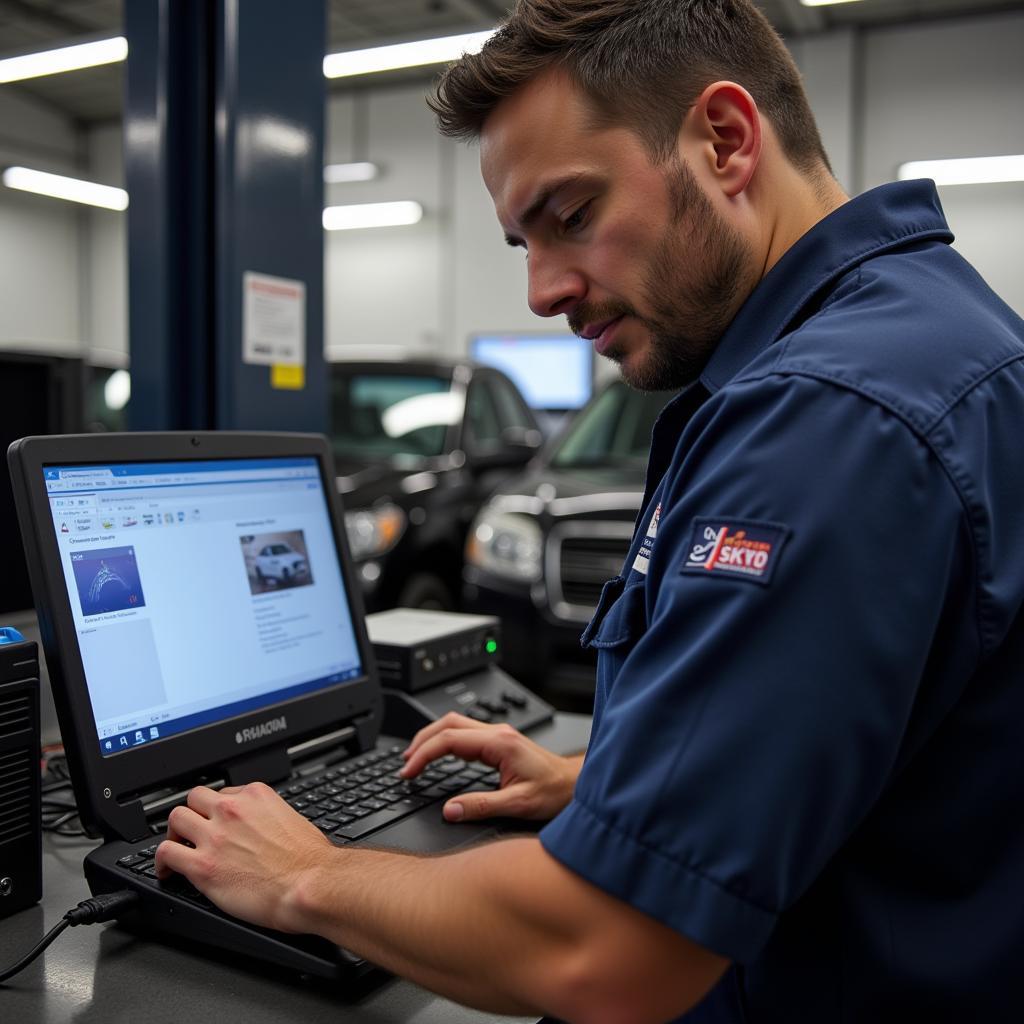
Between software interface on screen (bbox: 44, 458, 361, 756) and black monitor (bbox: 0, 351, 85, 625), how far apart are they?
0.99ft

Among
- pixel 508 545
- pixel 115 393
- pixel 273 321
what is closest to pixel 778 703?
pixel 273 321

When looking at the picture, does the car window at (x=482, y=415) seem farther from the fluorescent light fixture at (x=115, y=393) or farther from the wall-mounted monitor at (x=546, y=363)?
the wall-mounted monitor at (x=546, y=363)

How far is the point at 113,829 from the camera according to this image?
0.97 meters

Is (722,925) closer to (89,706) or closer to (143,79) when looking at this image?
(89,706)

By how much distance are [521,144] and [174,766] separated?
0.67 meters

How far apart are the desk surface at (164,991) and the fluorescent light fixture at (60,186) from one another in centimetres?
834

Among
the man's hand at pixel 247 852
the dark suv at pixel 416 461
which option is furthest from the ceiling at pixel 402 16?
the man's hand at pixel 247 852

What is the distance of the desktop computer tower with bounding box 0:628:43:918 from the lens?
36.0 inches

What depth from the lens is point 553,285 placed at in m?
1.02

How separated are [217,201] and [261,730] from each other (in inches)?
36.1

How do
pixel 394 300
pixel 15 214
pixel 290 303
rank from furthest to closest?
pixel 15 214, pixel 394 300, pixel 290 303

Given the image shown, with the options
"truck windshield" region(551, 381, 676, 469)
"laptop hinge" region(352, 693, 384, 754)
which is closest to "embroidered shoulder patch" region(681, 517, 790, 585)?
"laptop hinge" region(352, 693, 384, 754)

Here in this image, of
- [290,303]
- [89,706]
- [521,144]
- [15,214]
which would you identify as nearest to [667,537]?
[521,144]

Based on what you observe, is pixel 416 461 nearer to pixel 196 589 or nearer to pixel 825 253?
pixel 196 589
